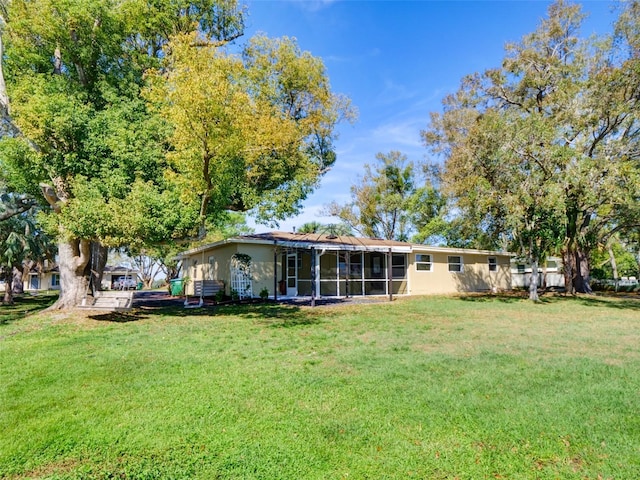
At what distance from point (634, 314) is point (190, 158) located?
15.1 metres

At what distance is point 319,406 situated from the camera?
14.2ft

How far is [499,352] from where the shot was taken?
22.8ft

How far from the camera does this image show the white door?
19.3m

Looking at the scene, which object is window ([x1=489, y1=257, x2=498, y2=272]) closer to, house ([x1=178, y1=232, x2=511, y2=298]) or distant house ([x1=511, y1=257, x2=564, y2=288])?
house ([x1=178, y1=232, x2=511, y2=298])

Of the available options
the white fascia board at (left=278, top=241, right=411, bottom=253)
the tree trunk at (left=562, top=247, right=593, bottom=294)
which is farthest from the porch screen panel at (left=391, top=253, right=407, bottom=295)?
the tree trunk at (left=562, top=247, right=593, bottom=294)

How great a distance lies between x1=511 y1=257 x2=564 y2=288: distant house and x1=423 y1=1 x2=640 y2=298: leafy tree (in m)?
9.42

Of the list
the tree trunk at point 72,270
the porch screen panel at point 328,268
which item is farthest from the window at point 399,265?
the tree trunk at point 72,270

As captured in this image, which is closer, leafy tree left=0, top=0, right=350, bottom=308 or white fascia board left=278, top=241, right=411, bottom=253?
leafy tree left=0, top=0, right=350, bottom=308

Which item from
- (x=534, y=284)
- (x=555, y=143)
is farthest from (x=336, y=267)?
(x=555, y=143)

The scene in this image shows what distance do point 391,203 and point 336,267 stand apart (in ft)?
50.0

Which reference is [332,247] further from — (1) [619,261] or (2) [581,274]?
(1) [619,261]

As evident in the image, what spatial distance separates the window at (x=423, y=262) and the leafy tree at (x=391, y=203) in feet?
Answer: 37.0

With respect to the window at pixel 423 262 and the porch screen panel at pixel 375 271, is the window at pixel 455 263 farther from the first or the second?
the porch screen panel at pixel 375 271

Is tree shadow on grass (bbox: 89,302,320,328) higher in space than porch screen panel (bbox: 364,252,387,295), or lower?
lower
